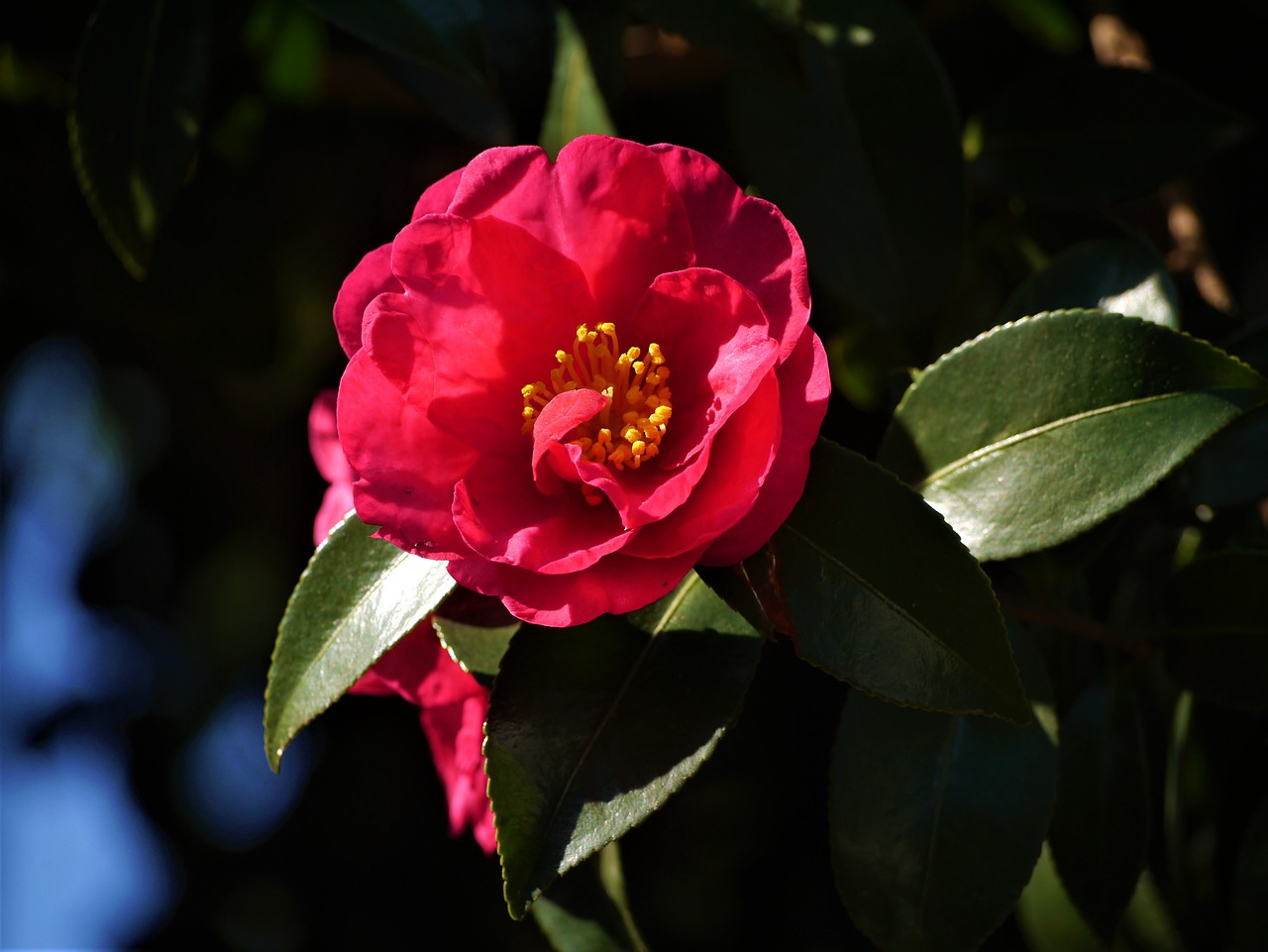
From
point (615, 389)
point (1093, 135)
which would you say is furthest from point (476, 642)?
point (1093, 135)

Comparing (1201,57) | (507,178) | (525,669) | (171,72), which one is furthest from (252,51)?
(1201,57)

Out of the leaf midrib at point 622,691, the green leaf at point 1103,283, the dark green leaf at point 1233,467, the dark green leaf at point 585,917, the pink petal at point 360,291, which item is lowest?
the dark green leaf at point 585,917

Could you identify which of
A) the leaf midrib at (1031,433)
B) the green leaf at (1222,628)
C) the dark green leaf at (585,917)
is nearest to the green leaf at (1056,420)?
the leaf midrib at (1031,433)

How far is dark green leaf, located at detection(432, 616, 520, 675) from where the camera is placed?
0.70m

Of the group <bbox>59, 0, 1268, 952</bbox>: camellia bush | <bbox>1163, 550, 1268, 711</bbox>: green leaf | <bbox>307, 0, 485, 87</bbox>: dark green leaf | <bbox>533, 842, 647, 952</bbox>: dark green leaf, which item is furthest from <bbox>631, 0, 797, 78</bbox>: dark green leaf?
<bbox>533, 842, 647, 952</bbox>: dark green leaf

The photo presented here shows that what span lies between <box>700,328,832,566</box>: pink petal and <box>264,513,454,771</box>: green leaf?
0.17 m

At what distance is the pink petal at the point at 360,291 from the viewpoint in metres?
0.64

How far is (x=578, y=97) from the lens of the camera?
109 cm

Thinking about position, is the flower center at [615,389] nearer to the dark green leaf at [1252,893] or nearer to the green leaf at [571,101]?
the green leaf at [571,101]

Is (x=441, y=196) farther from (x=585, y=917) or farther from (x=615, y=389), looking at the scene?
(x=585, y=917)

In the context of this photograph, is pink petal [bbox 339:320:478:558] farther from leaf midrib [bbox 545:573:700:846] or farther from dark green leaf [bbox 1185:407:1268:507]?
dark green leaf [bbox 1185:407:1268:507]

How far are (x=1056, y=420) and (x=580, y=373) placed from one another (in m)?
0.28

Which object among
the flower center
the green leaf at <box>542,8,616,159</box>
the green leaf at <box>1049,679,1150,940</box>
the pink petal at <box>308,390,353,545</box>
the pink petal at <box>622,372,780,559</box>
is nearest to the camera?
the pink petal at <box>622,372,780,559</box>

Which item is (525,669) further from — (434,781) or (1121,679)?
(434,781)
